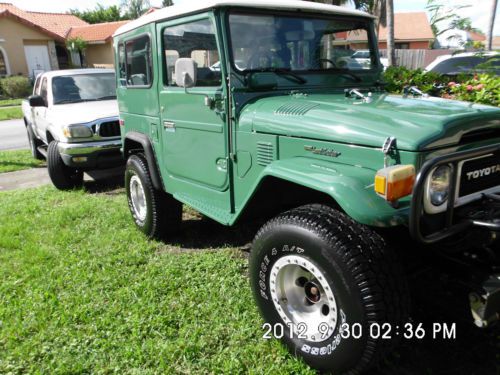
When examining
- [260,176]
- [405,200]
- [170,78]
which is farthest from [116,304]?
[405,200]

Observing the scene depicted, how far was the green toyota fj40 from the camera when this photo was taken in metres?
2.09

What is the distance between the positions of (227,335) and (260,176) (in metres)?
1.09

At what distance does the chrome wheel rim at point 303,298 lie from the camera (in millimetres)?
2314

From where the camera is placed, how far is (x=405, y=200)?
84.5 inches

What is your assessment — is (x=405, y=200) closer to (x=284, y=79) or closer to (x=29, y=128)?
(x=284, y=79)

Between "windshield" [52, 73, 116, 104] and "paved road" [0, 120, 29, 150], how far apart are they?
13.2 feet

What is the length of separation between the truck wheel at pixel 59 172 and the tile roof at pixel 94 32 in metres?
26.8

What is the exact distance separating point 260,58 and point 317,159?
102 centimetres

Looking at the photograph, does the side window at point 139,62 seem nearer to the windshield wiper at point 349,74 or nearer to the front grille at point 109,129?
the windshield wiper at point 349,74

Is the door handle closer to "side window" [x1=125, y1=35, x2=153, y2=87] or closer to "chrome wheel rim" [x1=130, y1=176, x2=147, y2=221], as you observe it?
"side window" [x1=125, y1=35, x2=153, y2=87]

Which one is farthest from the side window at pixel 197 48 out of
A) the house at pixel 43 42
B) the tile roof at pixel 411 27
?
the tile roof at pixel 411 27

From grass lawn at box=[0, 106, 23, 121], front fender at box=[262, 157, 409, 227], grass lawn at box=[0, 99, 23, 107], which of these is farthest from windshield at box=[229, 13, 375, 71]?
grass lawn at box=[0, 99, 23, 107]

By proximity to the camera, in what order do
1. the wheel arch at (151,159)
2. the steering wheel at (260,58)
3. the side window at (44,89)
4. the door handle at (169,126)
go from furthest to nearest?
1. the side window at (44,89)
2. the wheel arch at (151,159)
3. the door handle at (169,126)
4. the steering wheel at (260,58)

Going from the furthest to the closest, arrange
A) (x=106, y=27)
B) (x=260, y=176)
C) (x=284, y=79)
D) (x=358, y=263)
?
(x=106, y=27) → (x=284, y=79) → (x=260, y=176) → (x=358, y=263)
